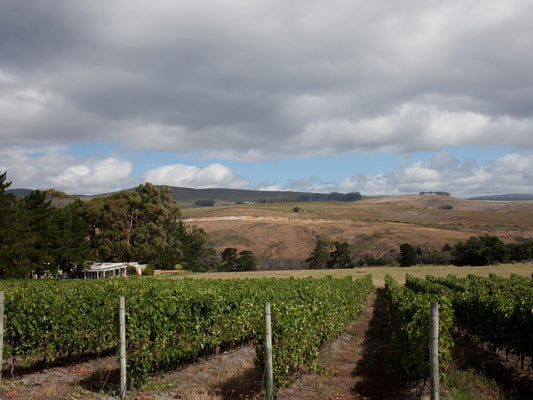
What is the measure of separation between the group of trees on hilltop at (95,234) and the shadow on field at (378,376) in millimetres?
36017

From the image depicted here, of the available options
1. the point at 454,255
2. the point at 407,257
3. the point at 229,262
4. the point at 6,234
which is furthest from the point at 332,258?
the point at 6,234

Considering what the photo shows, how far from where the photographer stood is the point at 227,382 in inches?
319

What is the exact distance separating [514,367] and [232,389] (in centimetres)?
698

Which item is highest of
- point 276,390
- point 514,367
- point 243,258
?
point 276,390

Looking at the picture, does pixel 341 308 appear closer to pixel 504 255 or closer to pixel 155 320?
pixel 155 320

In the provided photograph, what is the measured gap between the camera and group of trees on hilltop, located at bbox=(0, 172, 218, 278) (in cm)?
3747

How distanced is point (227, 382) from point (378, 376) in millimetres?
3564

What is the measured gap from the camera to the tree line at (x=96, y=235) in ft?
123

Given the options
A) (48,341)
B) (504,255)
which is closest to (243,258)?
(504,255)

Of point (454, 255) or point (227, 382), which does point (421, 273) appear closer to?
point (454, 255)

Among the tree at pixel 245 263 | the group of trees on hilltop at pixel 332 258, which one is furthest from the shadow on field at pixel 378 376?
the tree at pixel 245 263

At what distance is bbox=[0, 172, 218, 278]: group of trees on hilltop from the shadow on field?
36017 mm

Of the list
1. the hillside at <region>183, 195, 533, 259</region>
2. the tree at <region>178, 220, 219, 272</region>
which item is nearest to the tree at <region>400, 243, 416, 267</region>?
the hillside at <region>183, 195, 533, 259</region>

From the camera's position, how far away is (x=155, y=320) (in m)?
8.31
